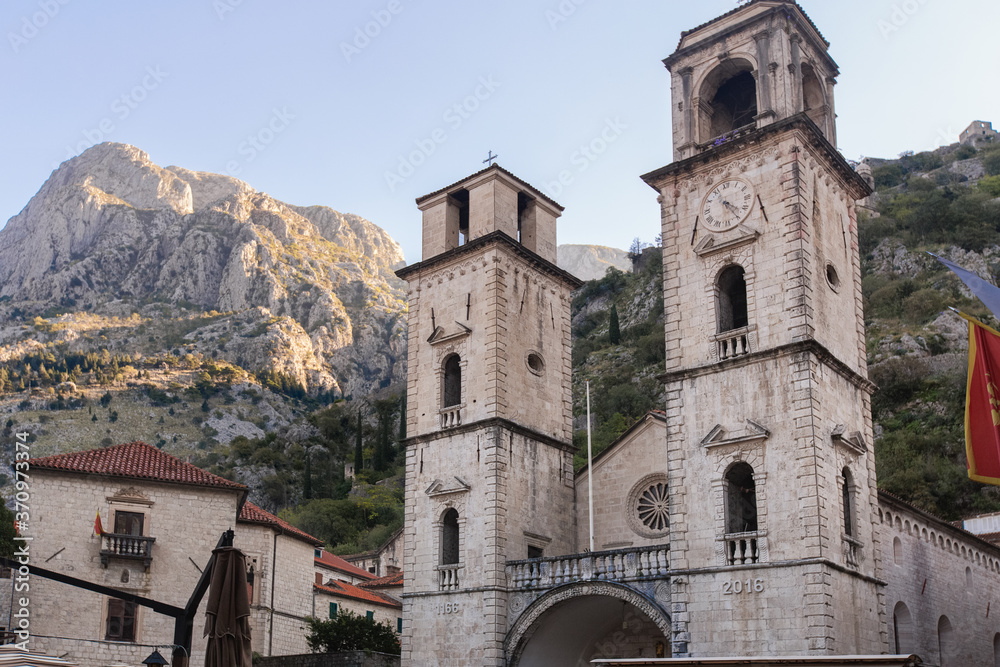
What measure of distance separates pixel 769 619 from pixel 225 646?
11861 mm

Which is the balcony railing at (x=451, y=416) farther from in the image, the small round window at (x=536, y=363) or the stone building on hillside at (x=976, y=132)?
the stone building on hillside at (x=976, y=132)

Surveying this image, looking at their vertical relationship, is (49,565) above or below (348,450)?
below

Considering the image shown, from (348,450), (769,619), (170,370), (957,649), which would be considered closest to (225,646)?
(769,619)

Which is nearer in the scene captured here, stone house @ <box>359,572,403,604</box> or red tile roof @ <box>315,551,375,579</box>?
red tile roof @ <box>315,551,375,579</box>

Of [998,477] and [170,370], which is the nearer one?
[998,477]

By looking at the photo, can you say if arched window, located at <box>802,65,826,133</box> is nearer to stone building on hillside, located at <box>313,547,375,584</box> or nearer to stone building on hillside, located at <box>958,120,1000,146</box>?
stone building on hillside, located at <box>313,547,375,584</box>

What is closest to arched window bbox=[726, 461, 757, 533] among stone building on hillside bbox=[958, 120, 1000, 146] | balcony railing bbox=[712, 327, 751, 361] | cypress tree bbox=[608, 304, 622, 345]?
balcony railing bbox=[712, 327, 751, 361]

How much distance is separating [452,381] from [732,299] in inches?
353

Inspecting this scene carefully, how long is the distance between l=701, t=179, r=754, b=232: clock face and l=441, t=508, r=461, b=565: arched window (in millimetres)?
10930

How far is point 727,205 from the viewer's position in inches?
1003

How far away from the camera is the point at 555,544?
29234 millimetres

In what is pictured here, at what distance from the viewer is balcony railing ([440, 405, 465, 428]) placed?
2917cm

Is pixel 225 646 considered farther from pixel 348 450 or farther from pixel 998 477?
pixel 348 450

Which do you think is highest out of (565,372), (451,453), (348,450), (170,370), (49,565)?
(170,370)
